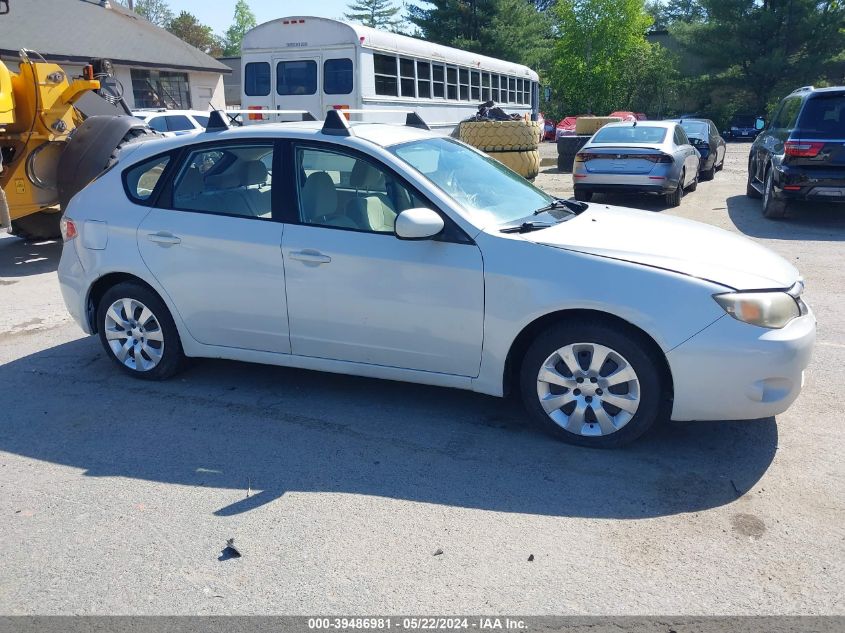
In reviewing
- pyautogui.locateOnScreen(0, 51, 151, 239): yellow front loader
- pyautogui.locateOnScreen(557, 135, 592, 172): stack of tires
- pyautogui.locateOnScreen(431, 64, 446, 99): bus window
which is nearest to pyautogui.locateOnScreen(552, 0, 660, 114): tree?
pyautogui.locateOnScreen(557, 135, 592, 172): stack of tires

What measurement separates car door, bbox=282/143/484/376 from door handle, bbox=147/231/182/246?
846 millimetres

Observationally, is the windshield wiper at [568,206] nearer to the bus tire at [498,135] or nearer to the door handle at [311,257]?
the door handle at [311,257]

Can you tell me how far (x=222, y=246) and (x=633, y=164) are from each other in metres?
9.25

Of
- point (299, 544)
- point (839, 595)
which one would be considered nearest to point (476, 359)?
point (299, 544)

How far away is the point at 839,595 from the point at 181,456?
3.25 metres

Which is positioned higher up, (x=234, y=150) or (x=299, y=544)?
(x=234, y=150)

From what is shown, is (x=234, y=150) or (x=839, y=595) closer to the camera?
(x=839, y=595)

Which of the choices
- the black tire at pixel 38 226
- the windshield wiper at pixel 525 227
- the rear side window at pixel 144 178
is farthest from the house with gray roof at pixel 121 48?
the windshield wiper at pixel 525 227

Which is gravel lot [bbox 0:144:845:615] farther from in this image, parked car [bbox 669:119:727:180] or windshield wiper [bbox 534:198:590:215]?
parked car [bbox 669:119:727:180]

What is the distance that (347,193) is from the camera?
457 cm

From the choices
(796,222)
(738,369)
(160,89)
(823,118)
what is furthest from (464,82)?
(738,369)

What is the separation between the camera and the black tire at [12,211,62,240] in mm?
10336

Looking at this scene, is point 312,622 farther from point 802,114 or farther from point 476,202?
point 802,114

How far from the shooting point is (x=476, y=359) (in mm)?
4234
